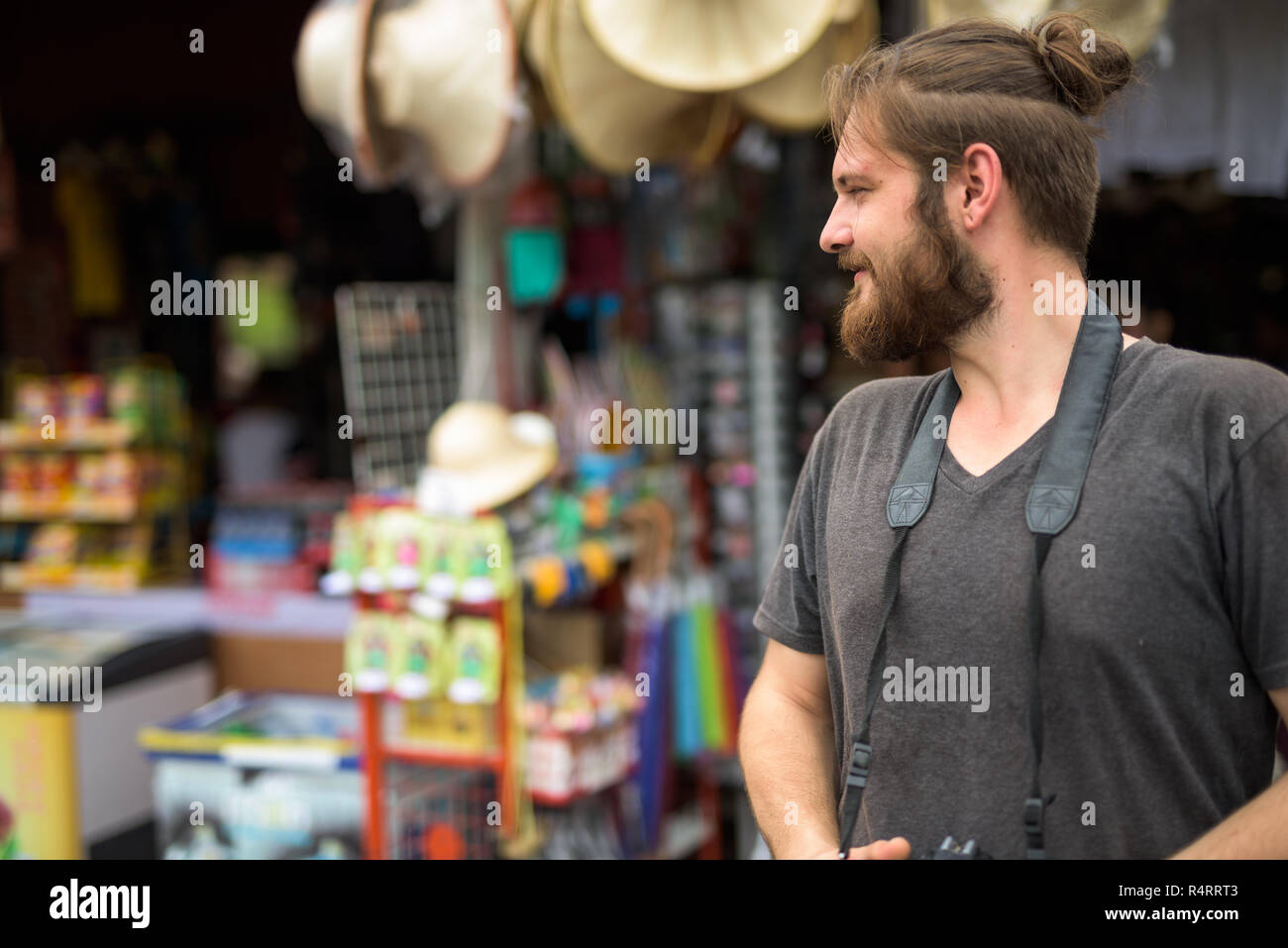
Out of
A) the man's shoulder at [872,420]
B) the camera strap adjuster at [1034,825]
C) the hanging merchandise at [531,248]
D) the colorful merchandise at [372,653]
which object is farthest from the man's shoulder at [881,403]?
the hanging merchandise at [531,248]

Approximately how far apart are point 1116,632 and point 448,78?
2448 millimetres

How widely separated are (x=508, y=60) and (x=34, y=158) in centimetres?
565

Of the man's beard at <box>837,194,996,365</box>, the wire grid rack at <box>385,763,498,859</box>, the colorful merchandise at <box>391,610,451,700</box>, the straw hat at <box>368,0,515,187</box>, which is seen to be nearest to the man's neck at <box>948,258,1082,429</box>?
the man's beard at <box>837,194,996,365</box>

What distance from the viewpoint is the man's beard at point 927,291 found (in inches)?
54.2

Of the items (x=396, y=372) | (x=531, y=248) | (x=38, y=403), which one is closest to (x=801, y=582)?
(x=396, y=372)

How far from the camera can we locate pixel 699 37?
9.10ft

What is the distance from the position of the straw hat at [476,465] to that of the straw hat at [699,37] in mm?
1224

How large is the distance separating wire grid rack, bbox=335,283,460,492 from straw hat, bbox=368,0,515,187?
0.67 metres

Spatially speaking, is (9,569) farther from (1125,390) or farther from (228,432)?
(1125,390)

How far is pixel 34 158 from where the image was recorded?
7457 mm

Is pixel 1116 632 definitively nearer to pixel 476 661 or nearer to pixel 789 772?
pixel 789 772

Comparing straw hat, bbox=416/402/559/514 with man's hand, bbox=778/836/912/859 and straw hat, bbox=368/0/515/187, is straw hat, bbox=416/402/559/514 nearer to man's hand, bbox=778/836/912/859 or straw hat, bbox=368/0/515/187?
straw hat, bbox=368/0/515/187

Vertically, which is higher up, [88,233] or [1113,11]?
[88,233]

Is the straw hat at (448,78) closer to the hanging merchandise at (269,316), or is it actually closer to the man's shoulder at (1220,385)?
the man's shoulder at (1220,385)
